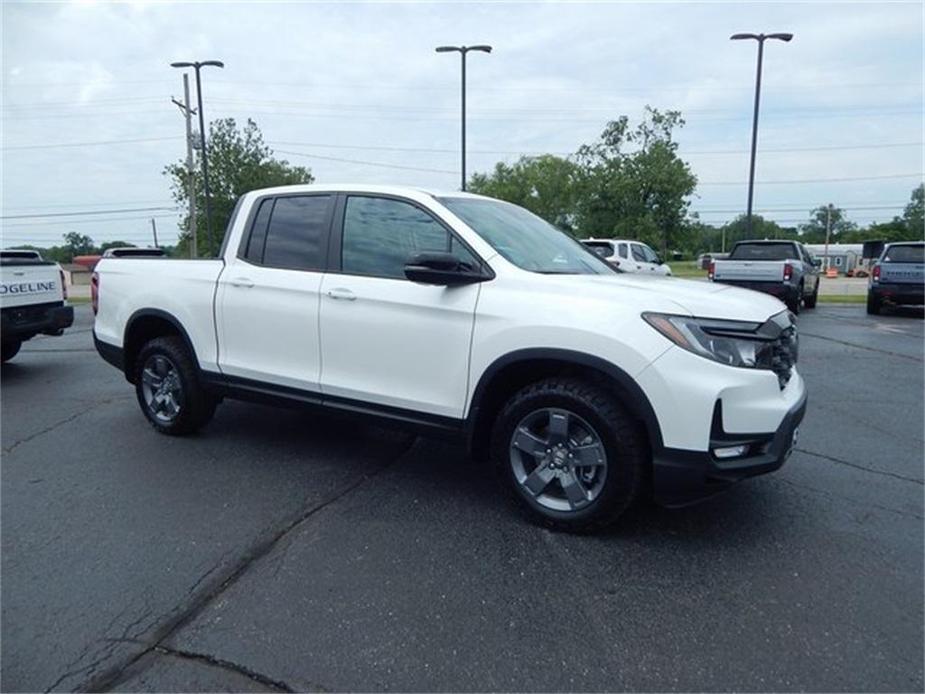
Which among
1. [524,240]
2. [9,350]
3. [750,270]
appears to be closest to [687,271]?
[750,270]

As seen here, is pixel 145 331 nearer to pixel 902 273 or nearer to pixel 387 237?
pixel 387 237

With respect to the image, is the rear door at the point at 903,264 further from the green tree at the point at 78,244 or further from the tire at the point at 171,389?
the green tree at the point at 78,244

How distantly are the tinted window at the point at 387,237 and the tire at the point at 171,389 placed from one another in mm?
1692

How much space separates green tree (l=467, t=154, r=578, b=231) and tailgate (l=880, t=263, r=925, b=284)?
39.6 m

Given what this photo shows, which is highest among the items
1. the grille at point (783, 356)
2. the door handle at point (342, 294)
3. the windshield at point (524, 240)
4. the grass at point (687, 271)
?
the windshield at point (524, 240)

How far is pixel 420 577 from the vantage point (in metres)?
2.94

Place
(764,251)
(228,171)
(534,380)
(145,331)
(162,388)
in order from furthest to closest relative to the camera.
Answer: (228,171)
(764,251)
(145,331)
(162,388)
(534,380)

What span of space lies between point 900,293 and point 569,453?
570 inches

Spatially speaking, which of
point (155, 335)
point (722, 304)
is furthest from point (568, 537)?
point (155, 335)

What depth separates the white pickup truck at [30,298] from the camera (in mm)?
7035

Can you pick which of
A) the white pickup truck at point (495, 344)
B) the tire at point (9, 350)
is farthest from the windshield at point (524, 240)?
the tire at point (9, 350)

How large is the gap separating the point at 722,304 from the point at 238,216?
339 cm

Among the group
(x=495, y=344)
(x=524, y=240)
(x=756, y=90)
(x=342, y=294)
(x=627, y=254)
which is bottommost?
(x=495, y=344)

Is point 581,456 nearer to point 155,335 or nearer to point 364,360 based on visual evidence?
point 364,360
